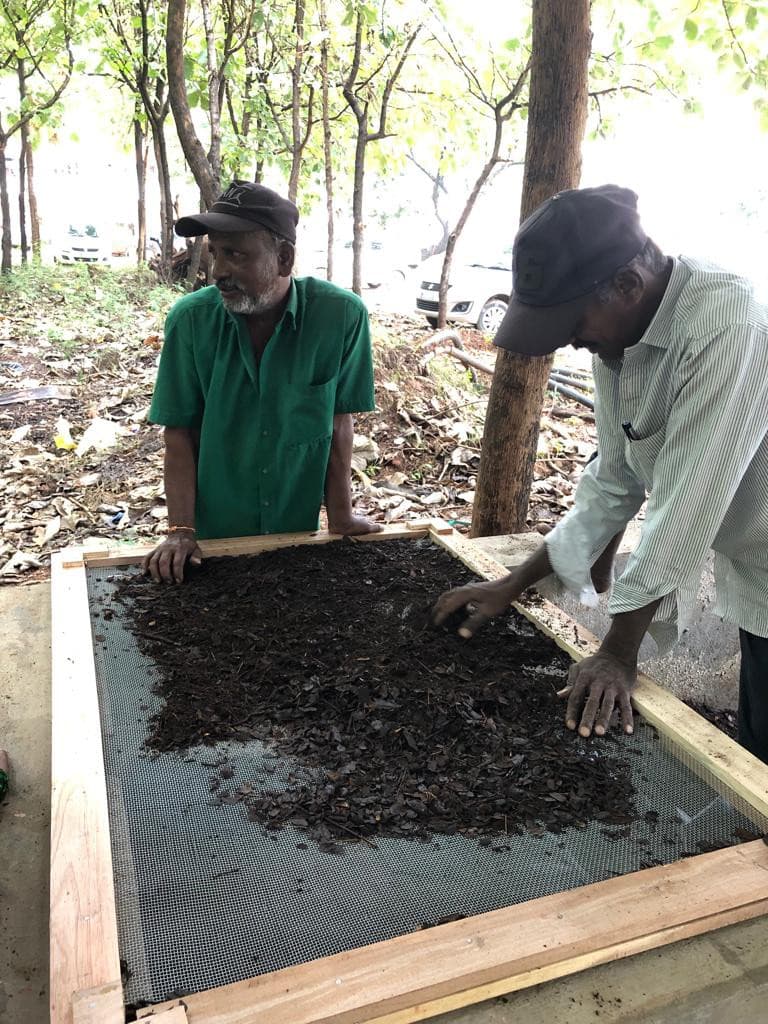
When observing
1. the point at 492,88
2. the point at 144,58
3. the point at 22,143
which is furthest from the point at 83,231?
the point at 492,88

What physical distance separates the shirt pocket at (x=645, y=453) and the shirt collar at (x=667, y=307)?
0.83 ft

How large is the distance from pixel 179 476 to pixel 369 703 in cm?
122

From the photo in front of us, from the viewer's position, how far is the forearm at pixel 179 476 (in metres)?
2.57

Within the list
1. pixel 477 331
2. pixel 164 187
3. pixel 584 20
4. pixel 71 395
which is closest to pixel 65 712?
pixel 584 20

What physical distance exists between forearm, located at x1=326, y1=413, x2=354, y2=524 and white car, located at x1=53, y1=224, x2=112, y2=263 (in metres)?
17.0

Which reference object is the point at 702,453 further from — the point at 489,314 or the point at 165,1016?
the point at 489,314

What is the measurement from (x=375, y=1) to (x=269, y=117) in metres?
3.09

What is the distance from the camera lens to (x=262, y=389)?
2.50 metres

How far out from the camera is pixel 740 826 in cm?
151

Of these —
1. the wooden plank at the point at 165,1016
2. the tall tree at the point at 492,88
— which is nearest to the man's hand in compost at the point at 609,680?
the wooden plank at the point at 165,1016

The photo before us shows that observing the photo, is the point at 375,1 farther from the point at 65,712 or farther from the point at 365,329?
the point at 65,712

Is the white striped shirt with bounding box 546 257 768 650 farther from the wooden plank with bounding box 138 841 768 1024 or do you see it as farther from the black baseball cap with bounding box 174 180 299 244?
the black baseball cap with bounding box 174 180 299 244

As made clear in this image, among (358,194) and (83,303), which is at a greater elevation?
(358,194)

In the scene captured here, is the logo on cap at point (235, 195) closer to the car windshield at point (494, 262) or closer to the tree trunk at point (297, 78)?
the tree trunk at point (297, 78)
